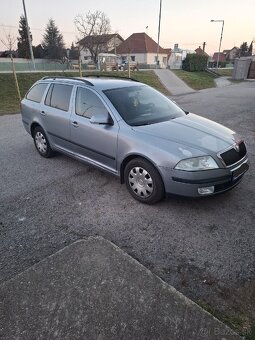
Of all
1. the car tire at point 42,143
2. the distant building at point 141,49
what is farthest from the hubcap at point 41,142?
the distant building at point 141,49

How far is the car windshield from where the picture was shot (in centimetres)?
435

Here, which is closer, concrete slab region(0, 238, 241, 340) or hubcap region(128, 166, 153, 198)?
concrete slab region(0, 238, 241, 340)

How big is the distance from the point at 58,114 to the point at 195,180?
2.95m

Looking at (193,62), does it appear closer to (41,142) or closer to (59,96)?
(41,142)

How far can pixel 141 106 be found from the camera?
4656 millimetres

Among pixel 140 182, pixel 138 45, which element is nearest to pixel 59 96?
pixel 140 182

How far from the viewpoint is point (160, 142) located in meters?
3.80

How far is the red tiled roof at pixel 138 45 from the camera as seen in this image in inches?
2483

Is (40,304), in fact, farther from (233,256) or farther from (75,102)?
(75,102)

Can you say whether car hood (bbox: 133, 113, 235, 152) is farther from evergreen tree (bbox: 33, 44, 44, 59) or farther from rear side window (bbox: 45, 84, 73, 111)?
evergreen tree (bbox: 33, 44, 44, 59)

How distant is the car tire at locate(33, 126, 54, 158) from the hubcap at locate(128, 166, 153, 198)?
8.17 feet

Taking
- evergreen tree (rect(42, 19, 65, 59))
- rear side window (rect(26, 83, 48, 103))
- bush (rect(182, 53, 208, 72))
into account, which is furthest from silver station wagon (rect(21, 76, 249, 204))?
evergreen tree (rect(42, 19, 65, 59))

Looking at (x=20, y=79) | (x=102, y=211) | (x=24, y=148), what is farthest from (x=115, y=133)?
(x=20, y=79)

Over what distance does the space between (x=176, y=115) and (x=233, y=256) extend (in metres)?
2.52
